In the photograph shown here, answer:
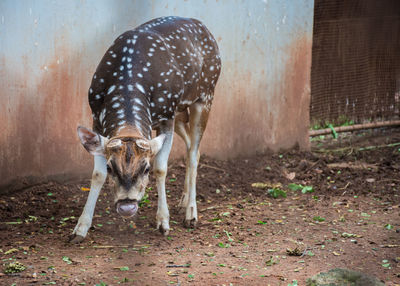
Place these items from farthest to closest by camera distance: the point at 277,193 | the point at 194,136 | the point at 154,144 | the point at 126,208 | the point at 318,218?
1. the point at 277,193
2. the point at 194,136
3. the point at 318,218
4. the point at 154,144
5. the point at 126,208

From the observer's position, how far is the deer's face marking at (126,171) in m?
4.38

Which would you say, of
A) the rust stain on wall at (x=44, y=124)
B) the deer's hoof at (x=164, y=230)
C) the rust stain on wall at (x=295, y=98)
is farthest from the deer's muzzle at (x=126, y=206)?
the rust stain on wall at (x=295, y=98)

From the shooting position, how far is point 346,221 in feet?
19.2

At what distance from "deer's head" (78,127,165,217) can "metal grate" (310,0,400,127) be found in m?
4.76

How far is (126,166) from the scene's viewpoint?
4387 millimetres

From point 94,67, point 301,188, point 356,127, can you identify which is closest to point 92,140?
point 94,67

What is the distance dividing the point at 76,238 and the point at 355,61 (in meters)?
5.67

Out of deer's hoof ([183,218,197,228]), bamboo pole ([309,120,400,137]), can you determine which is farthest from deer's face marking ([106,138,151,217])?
bamboo pole ([309,120,400,137])

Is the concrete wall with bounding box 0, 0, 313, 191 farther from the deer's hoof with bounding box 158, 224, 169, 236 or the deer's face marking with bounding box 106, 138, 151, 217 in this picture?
the deer's face marking with bounding box 106, 138, 151, 217

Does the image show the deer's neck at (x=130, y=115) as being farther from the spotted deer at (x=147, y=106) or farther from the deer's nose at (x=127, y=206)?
the deer's nose at (x=127, y=206)

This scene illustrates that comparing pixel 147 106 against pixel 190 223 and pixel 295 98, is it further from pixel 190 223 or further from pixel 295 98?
pixel 295 98

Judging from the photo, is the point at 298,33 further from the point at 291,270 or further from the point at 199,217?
the point at 291,270

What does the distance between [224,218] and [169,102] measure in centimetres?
128

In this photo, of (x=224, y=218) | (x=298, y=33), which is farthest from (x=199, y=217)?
(x=298, y=33)
